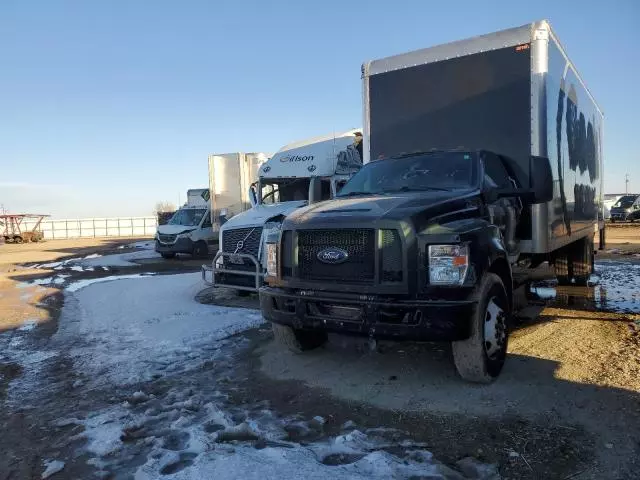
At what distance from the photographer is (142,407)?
4207mm

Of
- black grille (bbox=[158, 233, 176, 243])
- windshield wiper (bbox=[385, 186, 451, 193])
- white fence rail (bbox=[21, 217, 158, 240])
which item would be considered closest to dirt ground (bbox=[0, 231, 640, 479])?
windshield wiper (bbox=[385, 186, 451, 193])

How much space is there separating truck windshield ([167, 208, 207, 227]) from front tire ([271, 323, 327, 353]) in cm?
1529

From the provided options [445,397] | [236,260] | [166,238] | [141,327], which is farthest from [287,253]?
[166,238]

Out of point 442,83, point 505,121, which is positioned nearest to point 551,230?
point 505,121

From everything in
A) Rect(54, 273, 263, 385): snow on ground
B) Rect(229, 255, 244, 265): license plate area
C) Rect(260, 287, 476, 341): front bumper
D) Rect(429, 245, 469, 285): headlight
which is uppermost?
Rect(429, 245, 469, 285): headlight

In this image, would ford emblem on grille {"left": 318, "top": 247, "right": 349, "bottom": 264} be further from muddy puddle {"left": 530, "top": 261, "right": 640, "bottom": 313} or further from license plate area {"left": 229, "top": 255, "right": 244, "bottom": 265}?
license plate area {"left": 229, "top": 255, "right": 244, "bottom": 265}

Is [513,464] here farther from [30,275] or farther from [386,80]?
[30,275]

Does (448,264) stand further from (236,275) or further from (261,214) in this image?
(261,214)

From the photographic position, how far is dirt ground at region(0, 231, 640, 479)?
3250 mm

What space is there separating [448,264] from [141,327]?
191 inches

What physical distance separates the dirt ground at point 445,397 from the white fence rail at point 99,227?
159 ft

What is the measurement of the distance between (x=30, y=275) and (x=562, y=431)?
606 inches

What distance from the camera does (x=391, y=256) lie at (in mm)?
4094

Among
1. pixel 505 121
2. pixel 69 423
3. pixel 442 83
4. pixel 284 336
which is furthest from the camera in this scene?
pixel 442 83
